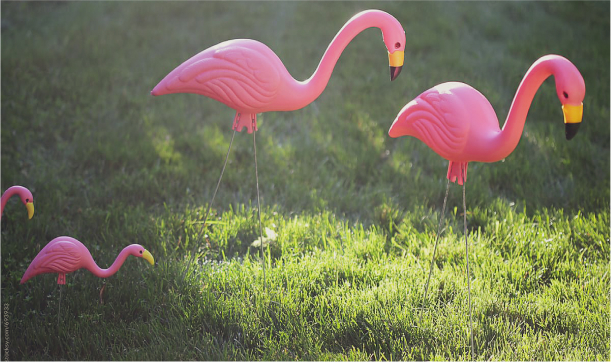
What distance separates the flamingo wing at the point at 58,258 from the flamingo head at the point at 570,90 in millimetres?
2382

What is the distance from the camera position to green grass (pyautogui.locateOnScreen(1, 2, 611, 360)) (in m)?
3.00

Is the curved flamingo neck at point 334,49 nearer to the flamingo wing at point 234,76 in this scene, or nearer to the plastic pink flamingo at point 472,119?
the flamingo wing at point 234,76

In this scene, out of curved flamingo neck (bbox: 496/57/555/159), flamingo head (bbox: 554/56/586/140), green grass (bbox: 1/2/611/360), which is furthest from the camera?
green grass (bbox: 1/2/611/360)

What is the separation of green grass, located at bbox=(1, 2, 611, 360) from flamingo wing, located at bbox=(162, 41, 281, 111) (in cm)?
113

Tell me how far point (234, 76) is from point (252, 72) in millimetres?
94

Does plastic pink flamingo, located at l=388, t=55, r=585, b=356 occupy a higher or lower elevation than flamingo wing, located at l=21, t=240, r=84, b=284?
higher

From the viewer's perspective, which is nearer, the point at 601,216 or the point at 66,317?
the point at 66,317

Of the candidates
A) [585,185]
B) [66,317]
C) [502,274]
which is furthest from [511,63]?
[66,317]

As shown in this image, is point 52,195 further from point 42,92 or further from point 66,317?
point 42,92

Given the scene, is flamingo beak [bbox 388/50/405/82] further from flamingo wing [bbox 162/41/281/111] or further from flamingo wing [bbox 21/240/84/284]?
flamingo wing [bbox 21/240/84/284]

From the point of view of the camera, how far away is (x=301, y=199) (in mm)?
4348

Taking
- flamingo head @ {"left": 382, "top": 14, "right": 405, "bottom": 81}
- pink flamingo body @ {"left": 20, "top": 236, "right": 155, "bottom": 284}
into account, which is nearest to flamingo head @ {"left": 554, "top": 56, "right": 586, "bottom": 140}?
flamingo head @ {"left": 382, "top": 14, "right": 405, "bottom": 81}

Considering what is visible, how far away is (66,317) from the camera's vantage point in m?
3.03

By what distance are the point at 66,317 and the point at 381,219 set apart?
7.32 feet
